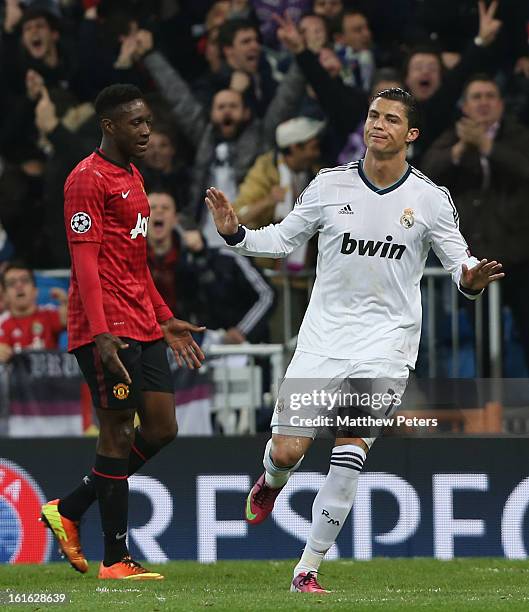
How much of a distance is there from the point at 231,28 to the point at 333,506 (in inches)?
232

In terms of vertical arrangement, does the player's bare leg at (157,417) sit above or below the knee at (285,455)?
above

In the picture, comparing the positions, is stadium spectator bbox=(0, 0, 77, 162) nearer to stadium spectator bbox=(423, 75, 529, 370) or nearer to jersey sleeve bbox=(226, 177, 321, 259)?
stadium spectator bbox=(423, 75, 529, 370)

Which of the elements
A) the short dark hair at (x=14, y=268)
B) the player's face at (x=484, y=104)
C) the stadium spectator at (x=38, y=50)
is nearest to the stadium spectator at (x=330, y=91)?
the player's face at (x=484, y=104)

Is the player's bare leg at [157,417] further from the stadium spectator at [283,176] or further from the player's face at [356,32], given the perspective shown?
the player's face at [356,32]

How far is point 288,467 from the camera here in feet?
22.0

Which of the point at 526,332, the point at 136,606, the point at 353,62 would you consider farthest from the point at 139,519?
the point at 353,62

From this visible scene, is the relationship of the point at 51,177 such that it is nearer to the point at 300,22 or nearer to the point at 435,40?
the point at 300,22

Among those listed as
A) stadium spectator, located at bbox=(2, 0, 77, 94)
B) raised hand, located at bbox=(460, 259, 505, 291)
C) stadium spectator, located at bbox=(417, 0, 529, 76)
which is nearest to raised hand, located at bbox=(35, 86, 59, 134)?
stadium spectator, located at bbox=(2, 0, 77, 94)

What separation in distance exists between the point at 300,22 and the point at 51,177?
8.11 feet

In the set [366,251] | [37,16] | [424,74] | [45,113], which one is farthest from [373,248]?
[37,16]

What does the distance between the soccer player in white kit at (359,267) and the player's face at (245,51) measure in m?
4.77

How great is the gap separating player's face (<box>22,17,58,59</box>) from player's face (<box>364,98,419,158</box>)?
584 cm

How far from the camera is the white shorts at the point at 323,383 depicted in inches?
257

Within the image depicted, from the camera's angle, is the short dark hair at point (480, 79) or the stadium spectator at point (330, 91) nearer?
the short dark hair at point (480, 79)
